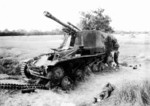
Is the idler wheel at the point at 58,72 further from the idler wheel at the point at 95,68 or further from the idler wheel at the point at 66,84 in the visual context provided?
the idler wheel at the point at 95,68

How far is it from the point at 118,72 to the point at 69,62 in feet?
14.5

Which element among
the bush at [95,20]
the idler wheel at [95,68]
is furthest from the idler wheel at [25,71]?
the bush at [95,20]

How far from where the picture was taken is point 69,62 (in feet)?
32.9

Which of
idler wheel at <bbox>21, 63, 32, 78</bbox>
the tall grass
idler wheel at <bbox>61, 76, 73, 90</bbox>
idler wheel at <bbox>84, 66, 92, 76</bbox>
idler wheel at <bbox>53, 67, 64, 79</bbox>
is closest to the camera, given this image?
the tall grass

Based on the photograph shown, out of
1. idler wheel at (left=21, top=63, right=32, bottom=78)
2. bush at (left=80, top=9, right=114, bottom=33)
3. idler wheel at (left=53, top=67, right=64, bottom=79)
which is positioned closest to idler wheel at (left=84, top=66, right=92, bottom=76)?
idler wheel at (left=53, top=67, right=64, bottom=79)

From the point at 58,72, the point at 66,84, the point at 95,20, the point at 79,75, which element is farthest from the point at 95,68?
the point at 95,20

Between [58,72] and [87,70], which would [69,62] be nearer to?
[58,72]

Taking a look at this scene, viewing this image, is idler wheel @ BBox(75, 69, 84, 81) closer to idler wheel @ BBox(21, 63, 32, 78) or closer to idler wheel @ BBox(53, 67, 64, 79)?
idler wheel @ BBox(53, 67, 64, 79)

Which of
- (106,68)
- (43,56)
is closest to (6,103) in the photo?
(43,56)

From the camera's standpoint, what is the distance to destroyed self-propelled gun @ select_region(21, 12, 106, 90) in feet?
30.1

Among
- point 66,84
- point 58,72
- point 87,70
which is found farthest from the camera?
point 87,70

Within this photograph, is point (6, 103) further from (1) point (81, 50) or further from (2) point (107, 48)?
(2) point (107, 48)

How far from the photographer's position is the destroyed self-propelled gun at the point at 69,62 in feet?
30.1

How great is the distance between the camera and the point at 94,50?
40.2 feet
